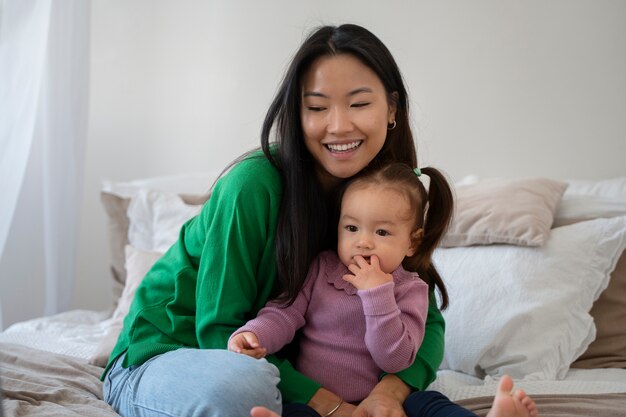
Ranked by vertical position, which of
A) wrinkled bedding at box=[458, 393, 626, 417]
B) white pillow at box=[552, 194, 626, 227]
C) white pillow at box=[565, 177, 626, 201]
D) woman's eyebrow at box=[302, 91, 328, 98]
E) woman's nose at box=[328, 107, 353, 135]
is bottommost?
wrinkled bedding at box=[458, 393, 626, 417]

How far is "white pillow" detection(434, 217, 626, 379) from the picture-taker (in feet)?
5.98

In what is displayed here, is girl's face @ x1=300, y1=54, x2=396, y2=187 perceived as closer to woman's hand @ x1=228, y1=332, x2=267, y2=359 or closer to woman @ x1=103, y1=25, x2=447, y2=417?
woman @ x1=103, y1=25, x2=447, y2=417

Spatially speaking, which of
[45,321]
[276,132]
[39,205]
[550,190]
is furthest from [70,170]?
[550,190]

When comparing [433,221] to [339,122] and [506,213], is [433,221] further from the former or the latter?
[506,213]

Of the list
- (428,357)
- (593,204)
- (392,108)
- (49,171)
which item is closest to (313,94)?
(392,108)

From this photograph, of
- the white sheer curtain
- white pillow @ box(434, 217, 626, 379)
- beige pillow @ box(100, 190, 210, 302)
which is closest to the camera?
white pillow @ box(434, 217, 626, 379)

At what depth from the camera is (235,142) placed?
298 centimetres

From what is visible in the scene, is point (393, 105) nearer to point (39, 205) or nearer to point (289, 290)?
point (289, 290)

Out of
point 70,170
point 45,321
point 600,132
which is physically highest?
point 600,132

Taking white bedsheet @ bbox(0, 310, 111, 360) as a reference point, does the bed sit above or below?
above

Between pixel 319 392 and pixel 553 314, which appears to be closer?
pixel 319 392

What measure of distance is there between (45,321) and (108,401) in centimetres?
95

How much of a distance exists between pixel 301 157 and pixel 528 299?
72cm

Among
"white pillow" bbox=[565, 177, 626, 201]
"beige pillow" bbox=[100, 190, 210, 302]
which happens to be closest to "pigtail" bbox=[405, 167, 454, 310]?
"white pillow" bbox=[565, 177, 626, 201]
